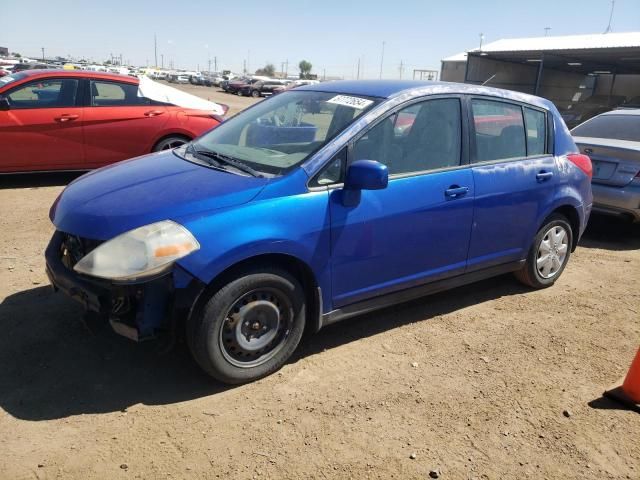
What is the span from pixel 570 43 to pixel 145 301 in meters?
29.4

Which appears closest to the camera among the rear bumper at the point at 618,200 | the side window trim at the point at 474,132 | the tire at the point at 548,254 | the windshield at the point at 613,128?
the side window trim at the point at 474,132

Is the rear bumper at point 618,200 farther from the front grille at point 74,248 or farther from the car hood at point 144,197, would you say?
the front grille at point 74,248

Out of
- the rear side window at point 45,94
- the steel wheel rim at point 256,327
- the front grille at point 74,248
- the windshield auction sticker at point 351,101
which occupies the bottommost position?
the steel wheel rim at point 256,327

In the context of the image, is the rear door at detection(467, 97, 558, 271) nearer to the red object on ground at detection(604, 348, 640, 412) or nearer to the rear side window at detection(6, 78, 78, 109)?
the red object on ground at detection(604, 348, 640, 412)

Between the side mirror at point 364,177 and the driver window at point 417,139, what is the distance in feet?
0.70

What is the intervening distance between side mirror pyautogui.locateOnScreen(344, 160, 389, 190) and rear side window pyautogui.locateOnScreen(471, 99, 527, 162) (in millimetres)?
1195

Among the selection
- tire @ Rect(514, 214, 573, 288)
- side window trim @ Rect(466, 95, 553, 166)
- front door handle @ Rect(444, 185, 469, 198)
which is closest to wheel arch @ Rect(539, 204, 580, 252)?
tire @ Rect(514, 214, 573, 288)

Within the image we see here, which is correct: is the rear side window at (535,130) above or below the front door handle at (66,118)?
above

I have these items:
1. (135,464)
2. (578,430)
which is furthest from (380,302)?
(135,464)

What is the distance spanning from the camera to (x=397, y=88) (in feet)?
12.0

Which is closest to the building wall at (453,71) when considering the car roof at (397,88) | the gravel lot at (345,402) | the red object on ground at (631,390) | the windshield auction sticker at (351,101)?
the car roof at (397,88)

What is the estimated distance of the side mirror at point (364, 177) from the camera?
9.97 ft

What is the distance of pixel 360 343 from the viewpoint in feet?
11.9

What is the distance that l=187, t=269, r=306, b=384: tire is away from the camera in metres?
2.80
